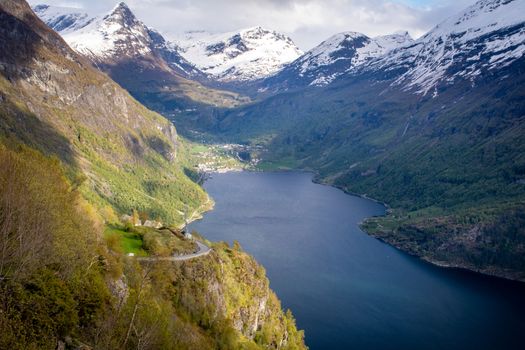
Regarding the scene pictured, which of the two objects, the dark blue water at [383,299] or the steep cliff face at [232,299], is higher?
the dark blue water at [383,299]

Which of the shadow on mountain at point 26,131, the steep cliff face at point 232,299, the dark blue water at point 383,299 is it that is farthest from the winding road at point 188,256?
the shadow on mountain at point 26,131

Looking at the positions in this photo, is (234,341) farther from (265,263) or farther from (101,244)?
(265,263)

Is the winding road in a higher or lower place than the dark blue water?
lower

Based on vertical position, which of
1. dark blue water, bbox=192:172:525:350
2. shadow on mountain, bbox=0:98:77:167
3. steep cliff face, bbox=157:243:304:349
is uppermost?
shadow on mountain, bbox=0:98:77:167

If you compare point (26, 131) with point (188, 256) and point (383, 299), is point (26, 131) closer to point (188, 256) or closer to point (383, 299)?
point (188, 256)

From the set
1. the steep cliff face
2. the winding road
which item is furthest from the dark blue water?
the winding road

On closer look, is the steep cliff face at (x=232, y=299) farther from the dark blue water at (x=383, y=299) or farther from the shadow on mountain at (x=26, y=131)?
the shadow on mountain at (x=26, y=131)

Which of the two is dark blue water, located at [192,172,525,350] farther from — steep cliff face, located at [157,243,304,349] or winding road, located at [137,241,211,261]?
winding road, located at [137,241,211,261]

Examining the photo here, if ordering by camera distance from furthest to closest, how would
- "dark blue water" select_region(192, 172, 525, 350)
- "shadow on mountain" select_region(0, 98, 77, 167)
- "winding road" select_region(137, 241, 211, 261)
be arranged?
"shadow on mountain" select_region(0, 98, 77, 167) < "dark blue water" select_region(192, 172, 525, 350) < "winding road" select_region(137, 241, 211, 261)

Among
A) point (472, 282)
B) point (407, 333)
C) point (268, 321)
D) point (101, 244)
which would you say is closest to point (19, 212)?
point (101, 244)

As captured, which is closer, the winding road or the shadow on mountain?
the winding road

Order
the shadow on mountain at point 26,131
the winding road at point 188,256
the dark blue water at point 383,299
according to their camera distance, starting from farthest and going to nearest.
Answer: the shadow on mountain at point 26,131, the dark blue water at point 383,299, the winding road at point 188,256
